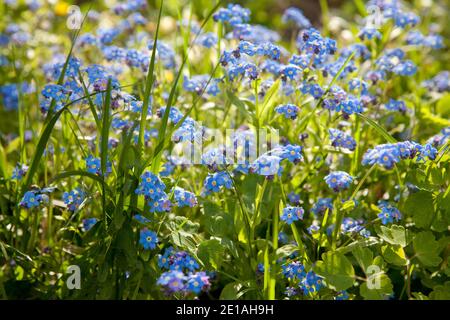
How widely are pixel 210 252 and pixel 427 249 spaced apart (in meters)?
0.86

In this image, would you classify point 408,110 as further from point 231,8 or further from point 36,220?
point 36,220

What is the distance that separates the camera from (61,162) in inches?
131

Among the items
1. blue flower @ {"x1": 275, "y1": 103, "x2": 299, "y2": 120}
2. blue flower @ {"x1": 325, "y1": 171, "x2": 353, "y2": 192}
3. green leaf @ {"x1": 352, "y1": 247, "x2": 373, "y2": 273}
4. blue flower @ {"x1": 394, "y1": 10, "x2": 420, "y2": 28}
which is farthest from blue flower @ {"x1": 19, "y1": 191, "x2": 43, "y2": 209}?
blue flower @ {"x1": 394, "y1": 10, "x2": 420, "y2": 28}

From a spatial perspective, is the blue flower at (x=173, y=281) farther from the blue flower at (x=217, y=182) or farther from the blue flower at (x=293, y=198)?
the blue flower at (x=293, y=198)

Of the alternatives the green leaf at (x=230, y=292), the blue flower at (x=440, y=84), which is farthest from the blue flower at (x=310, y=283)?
the blue flower at (x=440, y=84)

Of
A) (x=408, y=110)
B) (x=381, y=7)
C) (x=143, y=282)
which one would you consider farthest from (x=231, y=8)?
(x=143, y=282)

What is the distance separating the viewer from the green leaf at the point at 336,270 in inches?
100.0

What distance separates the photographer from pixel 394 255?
263 centimetres

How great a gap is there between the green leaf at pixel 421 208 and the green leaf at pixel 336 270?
15.8 inches

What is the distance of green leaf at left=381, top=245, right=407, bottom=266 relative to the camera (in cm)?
262

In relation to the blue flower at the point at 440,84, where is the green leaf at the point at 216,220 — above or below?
below

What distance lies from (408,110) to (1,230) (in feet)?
7.58

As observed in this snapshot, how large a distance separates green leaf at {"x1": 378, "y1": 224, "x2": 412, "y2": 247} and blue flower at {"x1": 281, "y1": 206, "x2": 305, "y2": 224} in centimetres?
31

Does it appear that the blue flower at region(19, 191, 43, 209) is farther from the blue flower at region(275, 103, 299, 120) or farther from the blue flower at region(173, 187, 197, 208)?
the blue flower at region(275, 103, 299, 120)
